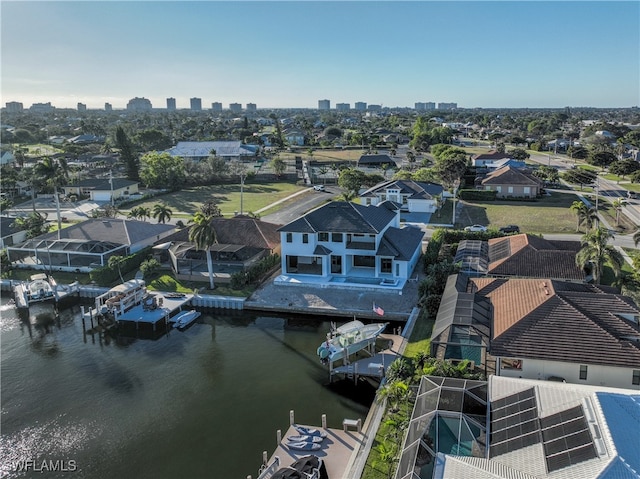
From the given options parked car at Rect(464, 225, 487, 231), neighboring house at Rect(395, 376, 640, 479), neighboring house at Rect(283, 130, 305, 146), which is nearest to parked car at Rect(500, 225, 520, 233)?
parked car at Rect(464, 225, 487, 231)

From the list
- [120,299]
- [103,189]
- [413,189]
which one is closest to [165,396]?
[120,299]

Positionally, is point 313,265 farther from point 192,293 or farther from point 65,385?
point 65,385

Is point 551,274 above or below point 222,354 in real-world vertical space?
above

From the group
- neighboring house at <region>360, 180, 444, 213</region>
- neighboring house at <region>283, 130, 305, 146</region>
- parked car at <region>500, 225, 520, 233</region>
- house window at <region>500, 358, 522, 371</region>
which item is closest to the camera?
house window at <region>500, 358, 522, 371</region>

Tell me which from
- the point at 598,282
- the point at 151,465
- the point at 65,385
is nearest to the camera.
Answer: the point at 151,465

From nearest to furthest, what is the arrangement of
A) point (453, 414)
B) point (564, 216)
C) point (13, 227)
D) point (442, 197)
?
point (453, 414)
point (13, 227)
point (564, 216)
point (442, 197)

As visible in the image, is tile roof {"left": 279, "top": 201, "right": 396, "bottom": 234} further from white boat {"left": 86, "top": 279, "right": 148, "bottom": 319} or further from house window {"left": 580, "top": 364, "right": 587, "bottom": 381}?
house window {"left": 580, "top": 364, "right": 587, "bottom": 381}

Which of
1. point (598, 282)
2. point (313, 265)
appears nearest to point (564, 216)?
point (598, 282)

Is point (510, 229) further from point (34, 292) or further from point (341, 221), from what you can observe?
point (34, 292)
